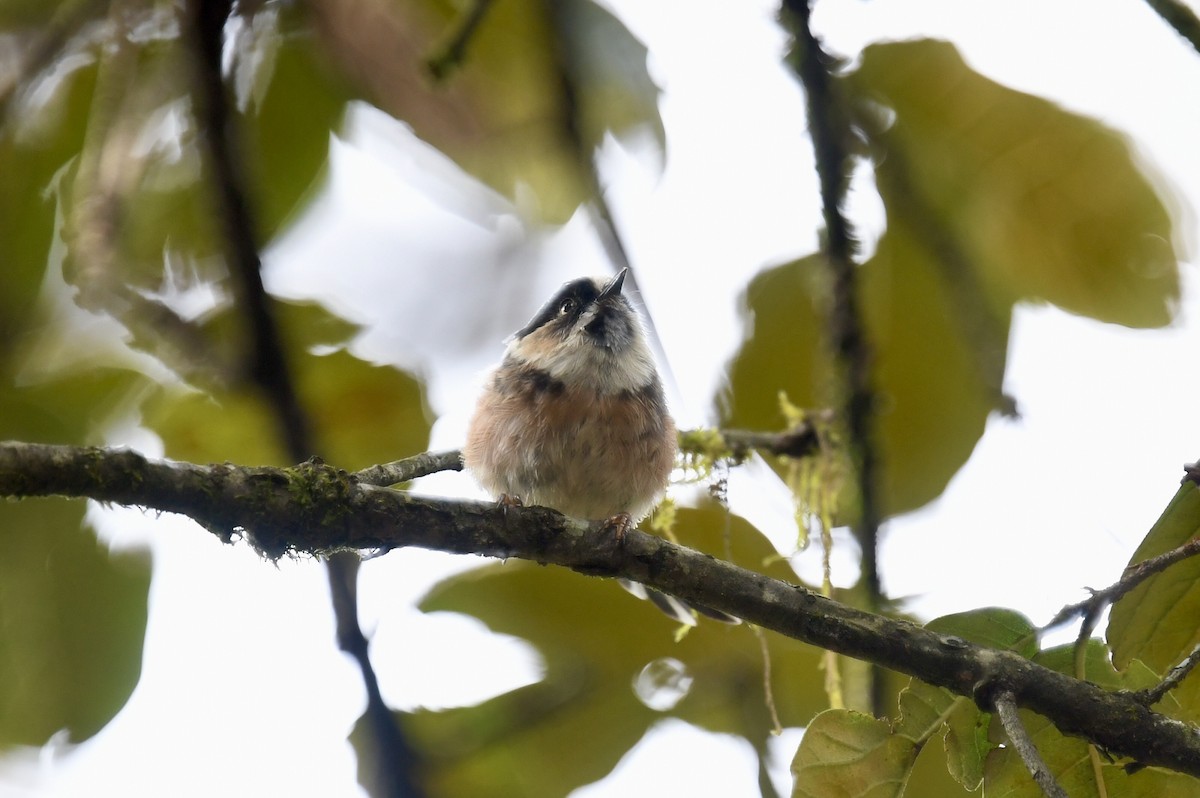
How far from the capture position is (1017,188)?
3051mm

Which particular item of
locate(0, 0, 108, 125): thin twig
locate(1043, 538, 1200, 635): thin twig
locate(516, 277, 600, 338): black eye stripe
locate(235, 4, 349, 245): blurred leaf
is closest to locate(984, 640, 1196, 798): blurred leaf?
locate(1043, 538, 1200, 635): thin twig

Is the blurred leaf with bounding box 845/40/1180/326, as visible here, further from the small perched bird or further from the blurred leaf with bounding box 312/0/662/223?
the small perched bird

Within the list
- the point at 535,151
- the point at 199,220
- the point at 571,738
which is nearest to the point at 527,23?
the point at 535,151

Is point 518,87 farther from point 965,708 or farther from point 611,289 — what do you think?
point 965,708

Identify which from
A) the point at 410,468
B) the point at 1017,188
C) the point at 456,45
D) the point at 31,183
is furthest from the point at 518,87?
the point at 1017,188

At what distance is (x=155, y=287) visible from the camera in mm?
3209

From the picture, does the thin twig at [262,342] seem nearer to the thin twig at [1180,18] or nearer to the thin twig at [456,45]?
the thin twig at [456,45]

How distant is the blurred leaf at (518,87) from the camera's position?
9.94ft

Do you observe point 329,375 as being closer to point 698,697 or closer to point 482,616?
point 482,616

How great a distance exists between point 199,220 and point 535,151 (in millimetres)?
992

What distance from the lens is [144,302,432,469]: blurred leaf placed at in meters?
2.94

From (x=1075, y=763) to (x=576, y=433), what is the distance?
181cm

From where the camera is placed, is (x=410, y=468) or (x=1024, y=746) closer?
(x=1024, y=746)

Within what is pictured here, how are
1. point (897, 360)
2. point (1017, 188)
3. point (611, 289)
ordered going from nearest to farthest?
point (1017, 188) → point (897, 360) → point (611, 289)
